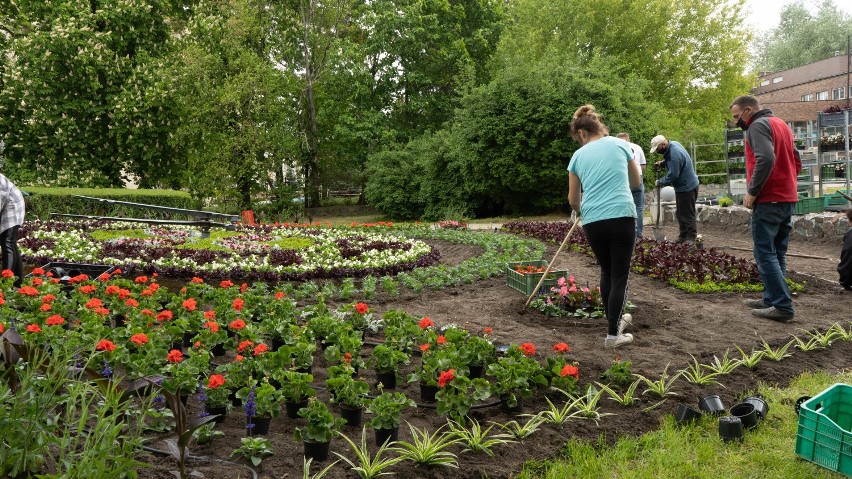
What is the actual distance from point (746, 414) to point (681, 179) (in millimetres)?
7202

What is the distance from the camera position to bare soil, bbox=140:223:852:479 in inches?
123

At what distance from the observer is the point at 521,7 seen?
3020 centimetres

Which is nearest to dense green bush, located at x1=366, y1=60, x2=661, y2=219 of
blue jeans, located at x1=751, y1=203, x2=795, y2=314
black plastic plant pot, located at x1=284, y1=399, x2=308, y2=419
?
blue jeans, located at x1=751, y1=203, x2=795, y2=314

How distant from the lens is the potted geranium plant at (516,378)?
3.71 meters

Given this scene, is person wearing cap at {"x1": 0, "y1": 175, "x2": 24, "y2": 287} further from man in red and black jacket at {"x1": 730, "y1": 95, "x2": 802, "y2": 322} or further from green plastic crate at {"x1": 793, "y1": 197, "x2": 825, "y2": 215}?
green plastic crate at {"x1": 793, "y1": 197, "x2": 825, "y2": 215}

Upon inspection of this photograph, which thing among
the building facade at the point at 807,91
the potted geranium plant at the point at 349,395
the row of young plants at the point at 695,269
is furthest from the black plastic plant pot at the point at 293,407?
the building facade at the point at 807,91

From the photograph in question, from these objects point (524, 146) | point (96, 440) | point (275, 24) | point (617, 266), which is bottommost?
point (96, 440)

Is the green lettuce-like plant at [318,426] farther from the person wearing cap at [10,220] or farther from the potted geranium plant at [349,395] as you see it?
the person wearing cap at [10,220]

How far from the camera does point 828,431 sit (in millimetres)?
2928

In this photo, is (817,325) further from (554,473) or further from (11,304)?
(11,304)

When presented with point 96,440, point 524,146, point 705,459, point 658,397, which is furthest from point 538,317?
point 524,146

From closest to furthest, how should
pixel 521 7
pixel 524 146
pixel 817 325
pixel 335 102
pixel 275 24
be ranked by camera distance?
pixel 817 325
pixel 524 146
pixel 275 24
pixel 335 102
pixel 521 7

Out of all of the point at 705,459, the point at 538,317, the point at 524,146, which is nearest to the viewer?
the point at 705,459

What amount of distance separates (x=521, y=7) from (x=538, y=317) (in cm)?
2681
